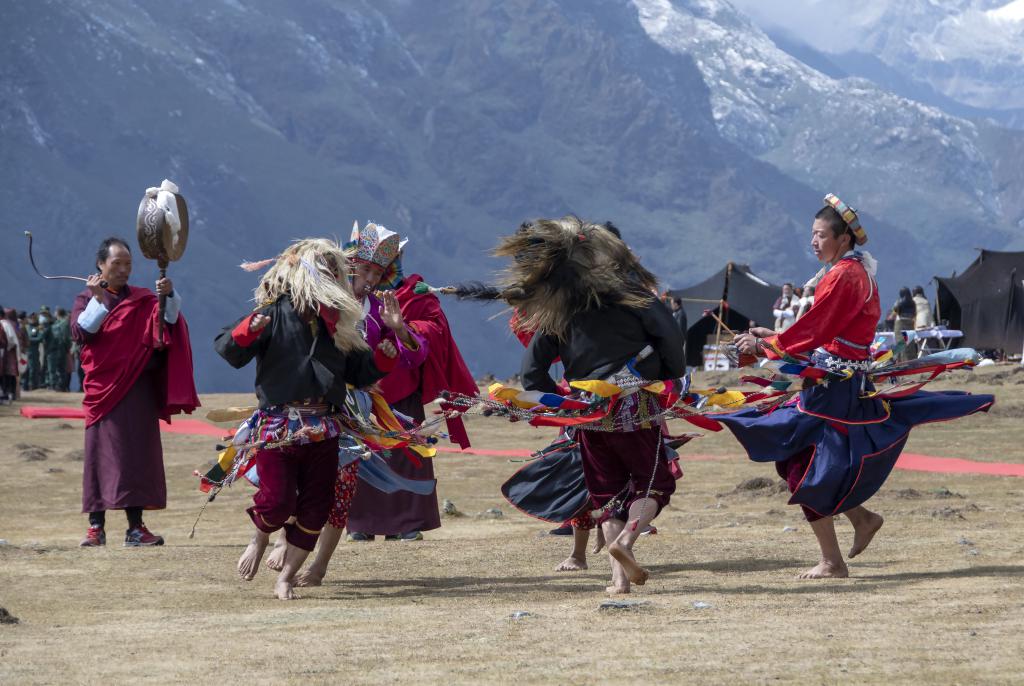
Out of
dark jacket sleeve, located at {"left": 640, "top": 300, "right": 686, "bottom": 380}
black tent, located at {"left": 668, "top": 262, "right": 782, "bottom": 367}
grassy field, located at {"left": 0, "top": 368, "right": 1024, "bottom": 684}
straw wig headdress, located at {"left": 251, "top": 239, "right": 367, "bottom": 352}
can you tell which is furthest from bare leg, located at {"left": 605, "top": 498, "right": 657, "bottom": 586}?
black tent, located at {"left": 668, "top": 262, "right": 782, "bottom": 367}

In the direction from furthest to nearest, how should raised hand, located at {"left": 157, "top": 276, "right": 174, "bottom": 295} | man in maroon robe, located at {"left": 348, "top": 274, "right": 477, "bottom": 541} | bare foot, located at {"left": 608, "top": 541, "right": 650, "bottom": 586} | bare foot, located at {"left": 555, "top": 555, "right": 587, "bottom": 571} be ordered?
man in maroon robe, located at {"left": 348, "top": 274, "right": 477, "bottom": 541} < raised hand, located at {"left": 157, "top": 276, "right": 174, "bottom": 295} < bare foot, located at {"left": 555, "top": 555, "right": 587, "bottom": 571} < bare foot, located at {"left": 608, "top": 541, "right": 650, "bottom": 586}

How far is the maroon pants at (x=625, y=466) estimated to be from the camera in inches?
270

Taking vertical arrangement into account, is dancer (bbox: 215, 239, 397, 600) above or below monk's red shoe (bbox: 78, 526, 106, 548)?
above

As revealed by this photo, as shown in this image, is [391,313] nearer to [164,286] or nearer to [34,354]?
[164,286]

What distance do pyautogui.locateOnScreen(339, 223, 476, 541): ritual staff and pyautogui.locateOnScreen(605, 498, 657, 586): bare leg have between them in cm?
163

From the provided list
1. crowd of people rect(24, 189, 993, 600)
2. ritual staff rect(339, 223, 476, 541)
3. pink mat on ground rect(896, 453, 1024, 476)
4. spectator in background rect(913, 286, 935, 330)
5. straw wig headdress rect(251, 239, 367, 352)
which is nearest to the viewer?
crowd of people rect(24, 189, 993, 600)

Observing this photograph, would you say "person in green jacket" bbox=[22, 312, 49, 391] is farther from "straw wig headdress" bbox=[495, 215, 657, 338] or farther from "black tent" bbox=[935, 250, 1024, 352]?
"straw wig headdress" bbox=[495, 215, 657, 338]

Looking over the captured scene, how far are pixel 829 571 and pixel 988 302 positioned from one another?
2730cm

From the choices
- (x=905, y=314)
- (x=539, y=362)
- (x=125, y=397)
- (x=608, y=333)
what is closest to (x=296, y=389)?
(x=539, y=362)

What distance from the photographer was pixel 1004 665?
4742 mm

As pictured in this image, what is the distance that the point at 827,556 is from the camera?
285 inches

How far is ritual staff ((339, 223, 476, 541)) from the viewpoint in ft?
26.7

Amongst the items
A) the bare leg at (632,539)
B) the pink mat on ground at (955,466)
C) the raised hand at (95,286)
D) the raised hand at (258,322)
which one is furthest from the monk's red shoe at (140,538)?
the pink mat on ground at (955,466)

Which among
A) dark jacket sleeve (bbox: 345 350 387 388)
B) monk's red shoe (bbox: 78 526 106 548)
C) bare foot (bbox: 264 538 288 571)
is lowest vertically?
monk's red shoe (bbox: 78 526 106 548)
